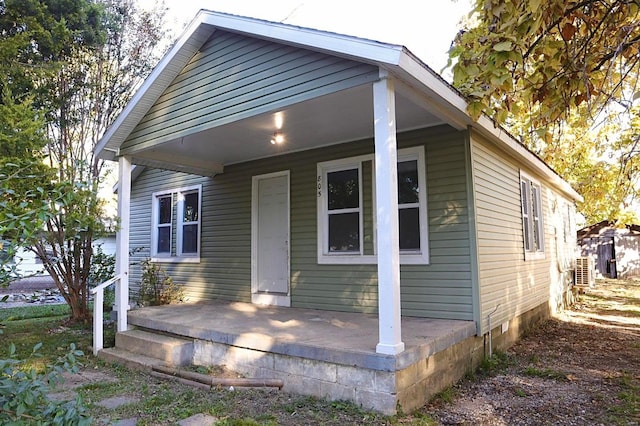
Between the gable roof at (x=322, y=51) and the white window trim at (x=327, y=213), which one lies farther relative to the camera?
the white window trim at (x=327, y=213)

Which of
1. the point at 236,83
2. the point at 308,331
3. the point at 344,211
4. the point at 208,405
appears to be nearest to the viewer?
the point at 208,405

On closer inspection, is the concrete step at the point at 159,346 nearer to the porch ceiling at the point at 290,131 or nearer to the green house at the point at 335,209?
the green house at the point at 335,209

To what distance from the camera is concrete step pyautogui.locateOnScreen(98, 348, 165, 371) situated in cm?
472

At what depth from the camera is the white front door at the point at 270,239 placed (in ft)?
22.3

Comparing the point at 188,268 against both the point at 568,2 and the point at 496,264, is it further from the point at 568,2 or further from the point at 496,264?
the point at 568,2

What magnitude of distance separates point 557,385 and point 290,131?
4240 mm

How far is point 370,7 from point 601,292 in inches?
433

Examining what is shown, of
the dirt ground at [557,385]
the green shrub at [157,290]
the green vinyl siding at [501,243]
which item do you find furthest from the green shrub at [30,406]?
the green shrub at [157,290]

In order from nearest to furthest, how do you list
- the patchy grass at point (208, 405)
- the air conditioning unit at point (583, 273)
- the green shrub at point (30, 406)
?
the green shrub at point (30, 406) < the patchy grass at point (208, 405) < the air conditioning unit at point (583, 273)

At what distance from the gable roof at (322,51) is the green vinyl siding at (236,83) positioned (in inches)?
4.3

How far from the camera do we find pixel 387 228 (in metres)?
3.44

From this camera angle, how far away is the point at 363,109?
482 centimetres

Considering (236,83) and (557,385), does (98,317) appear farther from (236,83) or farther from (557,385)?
(557,385)

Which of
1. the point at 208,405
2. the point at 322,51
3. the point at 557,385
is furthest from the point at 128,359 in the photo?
the point at 557,385
